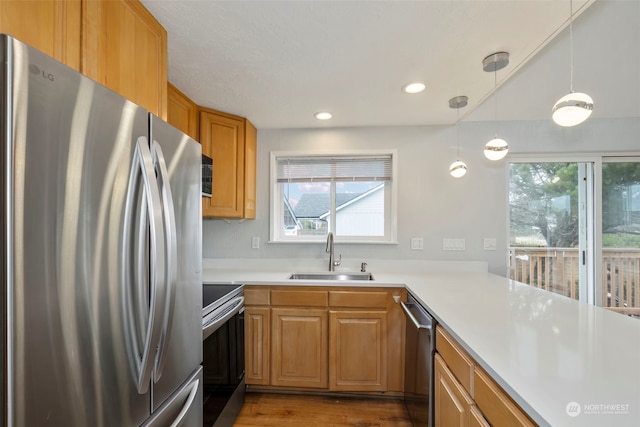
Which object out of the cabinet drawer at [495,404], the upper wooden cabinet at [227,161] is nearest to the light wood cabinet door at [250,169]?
the upper wooden cabinet at [227,161]

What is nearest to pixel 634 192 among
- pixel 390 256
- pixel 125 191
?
pixel 390 256

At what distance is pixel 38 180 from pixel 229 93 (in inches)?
62.8

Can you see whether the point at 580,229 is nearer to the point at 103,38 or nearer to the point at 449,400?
the point at 449,400

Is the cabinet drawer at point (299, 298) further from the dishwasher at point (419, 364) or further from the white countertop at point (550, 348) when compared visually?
the white countertop at point (550, 348)

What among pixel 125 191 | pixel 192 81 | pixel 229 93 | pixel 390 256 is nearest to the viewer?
pixel 125 191

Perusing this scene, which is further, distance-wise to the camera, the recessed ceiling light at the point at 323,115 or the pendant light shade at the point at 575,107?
the recessed ceiling light at the point at 323,115

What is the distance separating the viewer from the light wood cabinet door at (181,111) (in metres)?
1.84

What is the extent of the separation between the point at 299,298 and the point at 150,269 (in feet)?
4.47

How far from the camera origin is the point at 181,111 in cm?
196

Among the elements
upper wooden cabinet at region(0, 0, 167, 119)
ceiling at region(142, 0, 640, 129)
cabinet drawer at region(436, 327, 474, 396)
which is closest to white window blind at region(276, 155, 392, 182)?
ceiling at region(142, 0, 640, 129)

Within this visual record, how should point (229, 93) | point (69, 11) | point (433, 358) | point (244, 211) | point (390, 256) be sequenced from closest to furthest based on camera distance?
point (69, 11), point (433, 358), point (229, 93), point (244, 211), point (390, 256)

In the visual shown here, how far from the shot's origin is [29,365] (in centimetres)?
54

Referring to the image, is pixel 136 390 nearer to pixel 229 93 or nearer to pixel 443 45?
pixel 229 93

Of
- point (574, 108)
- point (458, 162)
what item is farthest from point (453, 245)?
point (574, 108)
